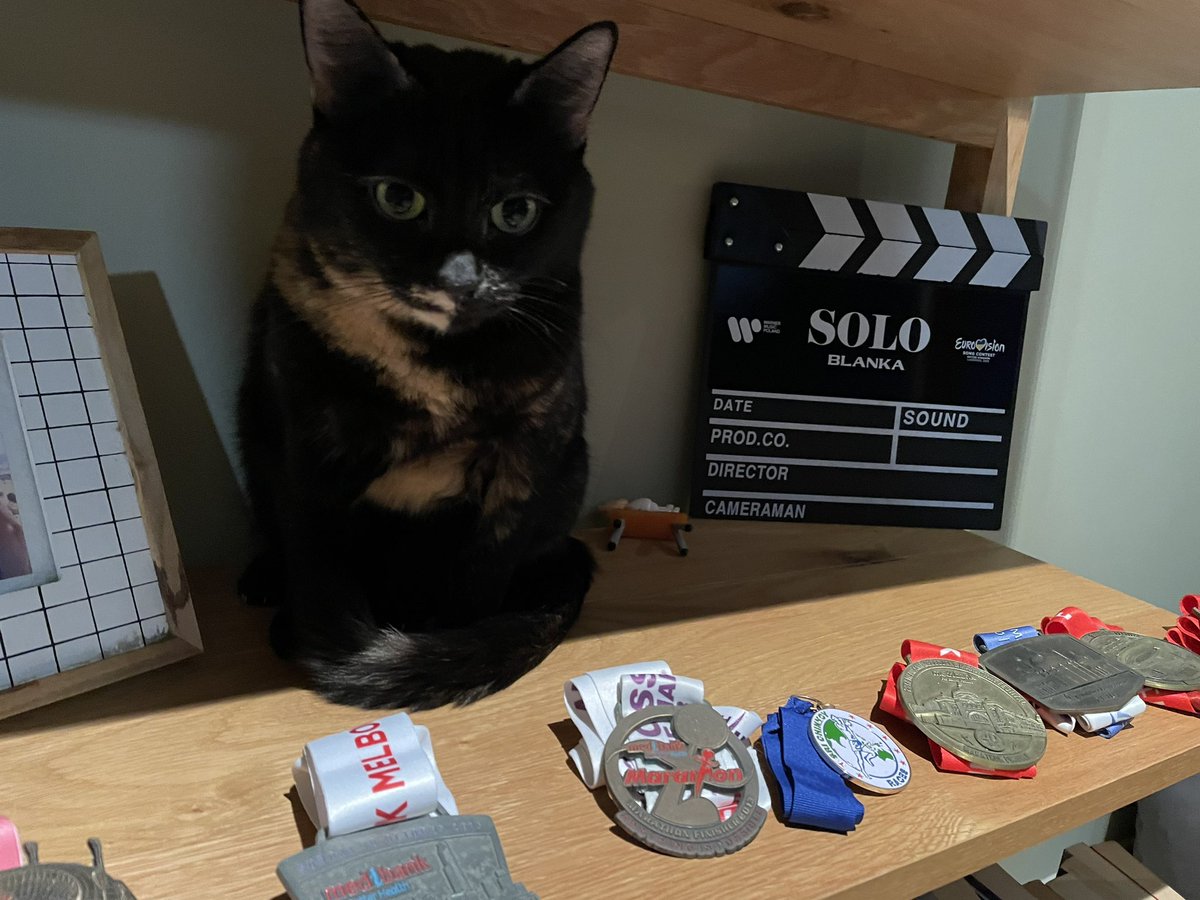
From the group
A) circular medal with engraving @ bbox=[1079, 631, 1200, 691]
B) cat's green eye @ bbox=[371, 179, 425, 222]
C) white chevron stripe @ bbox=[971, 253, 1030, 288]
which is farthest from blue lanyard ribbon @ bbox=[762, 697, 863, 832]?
→ white chevron stripe @ bbox=[971, 253, 1030, 288]

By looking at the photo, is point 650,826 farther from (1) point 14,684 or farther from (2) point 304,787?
(1) point 14,684

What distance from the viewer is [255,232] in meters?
0.76

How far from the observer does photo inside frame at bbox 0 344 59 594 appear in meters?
0.53

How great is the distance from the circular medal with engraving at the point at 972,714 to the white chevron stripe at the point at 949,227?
563 millimetres

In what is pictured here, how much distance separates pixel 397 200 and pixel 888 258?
0.66 metres

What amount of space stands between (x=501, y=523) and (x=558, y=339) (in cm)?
16

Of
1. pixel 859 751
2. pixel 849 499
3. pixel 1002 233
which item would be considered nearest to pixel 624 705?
pixel 859 751

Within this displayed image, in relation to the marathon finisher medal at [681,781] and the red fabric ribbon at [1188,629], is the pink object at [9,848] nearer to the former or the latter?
the marathon finisher medal at [681,781]

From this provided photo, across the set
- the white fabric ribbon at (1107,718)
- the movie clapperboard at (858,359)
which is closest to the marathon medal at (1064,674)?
the white fabric ribbon at (1107,718)

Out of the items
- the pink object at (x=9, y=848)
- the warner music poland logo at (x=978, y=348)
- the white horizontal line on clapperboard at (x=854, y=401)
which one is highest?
the warner music poland logo at (x=978, y=348)

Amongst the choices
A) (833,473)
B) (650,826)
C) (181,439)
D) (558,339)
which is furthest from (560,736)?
(833,473)

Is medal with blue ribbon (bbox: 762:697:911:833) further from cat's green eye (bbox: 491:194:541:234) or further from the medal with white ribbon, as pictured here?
cat's green eye (bbox: 491:194:541:234)

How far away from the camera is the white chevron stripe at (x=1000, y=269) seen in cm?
102

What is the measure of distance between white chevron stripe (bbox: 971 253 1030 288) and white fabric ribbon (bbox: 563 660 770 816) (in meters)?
0.71
